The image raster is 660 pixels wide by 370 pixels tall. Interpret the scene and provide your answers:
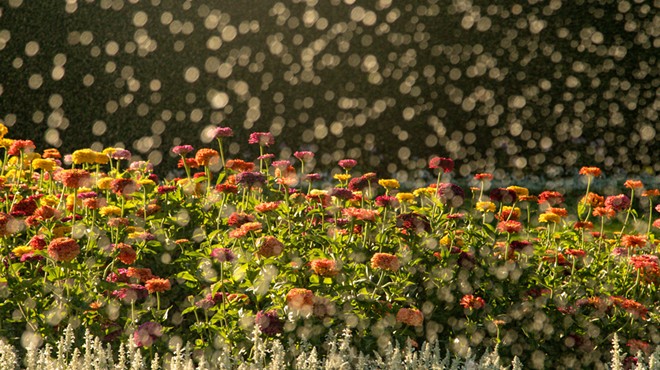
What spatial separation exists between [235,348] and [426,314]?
2.70 ft

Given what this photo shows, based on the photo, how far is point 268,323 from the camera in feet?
9.27

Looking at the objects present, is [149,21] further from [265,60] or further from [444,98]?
[444,98]

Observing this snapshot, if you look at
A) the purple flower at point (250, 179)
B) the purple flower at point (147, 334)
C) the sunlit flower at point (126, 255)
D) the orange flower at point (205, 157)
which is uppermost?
the orange flower at point (205, 157)

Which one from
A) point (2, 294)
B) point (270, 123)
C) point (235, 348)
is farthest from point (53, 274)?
point (270, 123)

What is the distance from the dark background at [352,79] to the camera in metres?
8.54

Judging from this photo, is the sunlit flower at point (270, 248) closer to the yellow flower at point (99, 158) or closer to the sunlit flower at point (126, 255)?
the sunlit flower at point (126, 255)

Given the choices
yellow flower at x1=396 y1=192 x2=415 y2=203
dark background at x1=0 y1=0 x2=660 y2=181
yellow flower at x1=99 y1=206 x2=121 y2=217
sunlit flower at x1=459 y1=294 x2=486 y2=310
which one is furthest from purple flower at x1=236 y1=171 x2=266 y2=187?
dark background at x1=0 y1=0 x2=660 y2=181

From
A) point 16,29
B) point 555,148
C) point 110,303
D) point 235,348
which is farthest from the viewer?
point 555,148

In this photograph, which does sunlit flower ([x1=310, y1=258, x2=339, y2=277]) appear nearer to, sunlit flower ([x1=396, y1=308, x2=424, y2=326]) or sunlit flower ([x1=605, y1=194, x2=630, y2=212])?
sunlit flower ([x1=396, y1=308, x2=424, y2=326])

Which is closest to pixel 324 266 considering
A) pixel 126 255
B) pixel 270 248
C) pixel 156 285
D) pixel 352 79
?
pixel 270 248

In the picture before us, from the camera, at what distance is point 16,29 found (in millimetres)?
8523

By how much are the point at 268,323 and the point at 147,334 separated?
1.33 ft

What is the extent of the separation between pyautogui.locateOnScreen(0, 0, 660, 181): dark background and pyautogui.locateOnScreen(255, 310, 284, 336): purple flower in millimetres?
5781

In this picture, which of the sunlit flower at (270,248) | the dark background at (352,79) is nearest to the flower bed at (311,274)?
the sunlit flower at (270,248)
